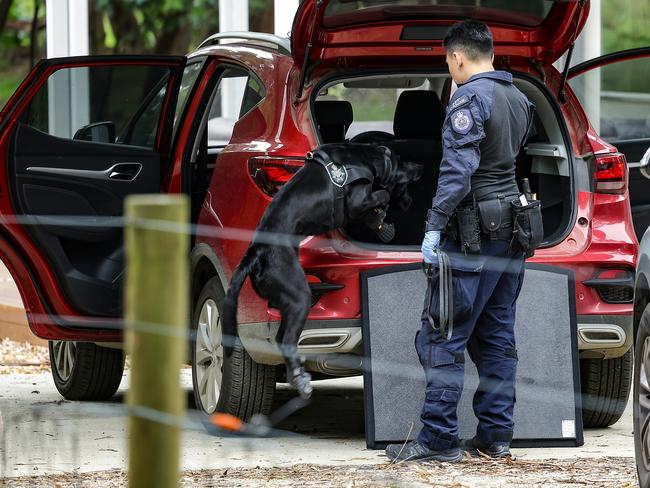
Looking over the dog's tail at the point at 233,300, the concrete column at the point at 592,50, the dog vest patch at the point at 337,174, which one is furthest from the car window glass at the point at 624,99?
the dog's tail at the point at 233,300

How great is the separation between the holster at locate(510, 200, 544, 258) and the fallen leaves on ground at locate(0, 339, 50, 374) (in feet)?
16.4

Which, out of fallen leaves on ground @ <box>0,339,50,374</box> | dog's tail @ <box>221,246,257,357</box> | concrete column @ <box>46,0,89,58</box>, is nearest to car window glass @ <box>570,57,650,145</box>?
concrete column @ <box>46,0,89,58</box>

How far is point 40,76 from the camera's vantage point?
722 cm

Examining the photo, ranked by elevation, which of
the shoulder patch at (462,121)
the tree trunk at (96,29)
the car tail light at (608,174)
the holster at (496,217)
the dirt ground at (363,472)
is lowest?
the dirt ground at (363,472)

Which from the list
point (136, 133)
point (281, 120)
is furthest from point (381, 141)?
point (136, 133)

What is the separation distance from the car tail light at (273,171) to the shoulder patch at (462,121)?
2.45 feet

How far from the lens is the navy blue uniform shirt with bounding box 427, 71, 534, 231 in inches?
234

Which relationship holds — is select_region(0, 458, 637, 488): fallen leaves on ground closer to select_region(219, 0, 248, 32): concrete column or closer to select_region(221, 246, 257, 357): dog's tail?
select_region(221, 246, 257, 357): dog's tail

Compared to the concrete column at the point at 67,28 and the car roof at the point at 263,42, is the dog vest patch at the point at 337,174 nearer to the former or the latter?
the car roof at the point at 263,42

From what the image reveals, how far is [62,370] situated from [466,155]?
3539mm

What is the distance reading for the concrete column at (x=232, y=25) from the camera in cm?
1341

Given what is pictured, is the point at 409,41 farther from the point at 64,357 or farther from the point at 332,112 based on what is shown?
the point at 64,357

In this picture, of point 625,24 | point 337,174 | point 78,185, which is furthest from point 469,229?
point 625,24

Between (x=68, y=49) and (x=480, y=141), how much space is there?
348 inches
